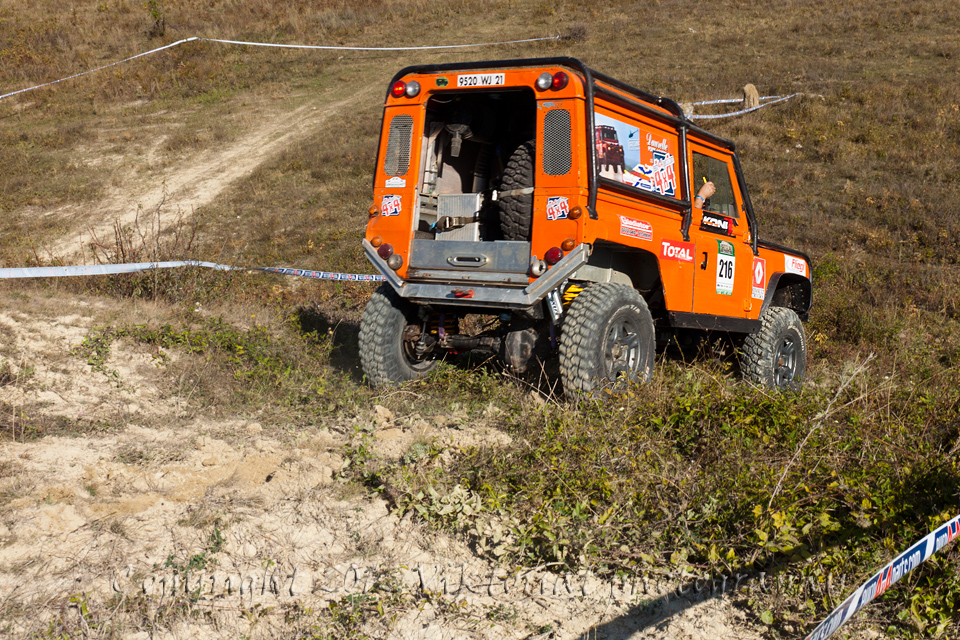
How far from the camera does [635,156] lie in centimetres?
566

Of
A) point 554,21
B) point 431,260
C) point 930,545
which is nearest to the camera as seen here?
point 930,545

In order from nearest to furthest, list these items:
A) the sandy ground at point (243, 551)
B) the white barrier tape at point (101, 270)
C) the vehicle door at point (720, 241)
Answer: the sandy ground at point (243, 551) < the vehicle door at point (720, 241) < the white barrier tape at point (101, 270)

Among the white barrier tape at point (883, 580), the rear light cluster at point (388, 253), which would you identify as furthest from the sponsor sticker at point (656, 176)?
the white barrier tape at point (883, 580)

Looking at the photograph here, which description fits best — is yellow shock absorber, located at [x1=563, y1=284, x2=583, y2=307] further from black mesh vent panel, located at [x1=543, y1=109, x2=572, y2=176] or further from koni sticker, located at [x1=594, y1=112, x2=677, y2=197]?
black mesh vent panel, located at [x1=543, y1=109, x2=572, y2=176]

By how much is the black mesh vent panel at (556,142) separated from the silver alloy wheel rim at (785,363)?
342 centimetres

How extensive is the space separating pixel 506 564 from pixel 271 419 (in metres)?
2.46

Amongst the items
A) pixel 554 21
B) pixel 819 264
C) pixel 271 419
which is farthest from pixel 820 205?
pixel 554 21

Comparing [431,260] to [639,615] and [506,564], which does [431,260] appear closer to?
[506,564]

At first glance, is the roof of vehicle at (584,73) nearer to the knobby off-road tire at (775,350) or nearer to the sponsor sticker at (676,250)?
the sponsor sticker at (676,250)

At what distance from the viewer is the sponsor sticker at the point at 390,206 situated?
584 centimetres

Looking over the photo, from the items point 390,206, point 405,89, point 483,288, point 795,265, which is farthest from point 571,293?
point 795,265

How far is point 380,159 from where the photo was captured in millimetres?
5980

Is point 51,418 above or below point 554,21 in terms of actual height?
below

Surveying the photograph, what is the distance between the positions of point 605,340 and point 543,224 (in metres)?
0.92
